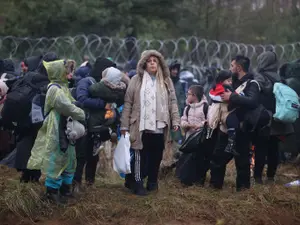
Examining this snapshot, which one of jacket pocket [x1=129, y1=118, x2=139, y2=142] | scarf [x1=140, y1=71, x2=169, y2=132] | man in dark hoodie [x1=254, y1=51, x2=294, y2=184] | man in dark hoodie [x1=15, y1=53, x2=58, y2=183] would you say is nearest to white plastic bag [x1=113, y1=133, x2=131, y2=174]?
jacket pocket [x1=129, y1=118, x2=139, y2=142]

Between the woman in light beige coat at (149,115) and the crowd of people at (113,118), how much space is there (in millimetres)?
12

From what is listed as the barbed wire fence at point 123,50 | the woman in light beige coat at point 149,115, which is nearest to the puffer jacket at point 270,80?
the woman in light beige coat at point 149,115

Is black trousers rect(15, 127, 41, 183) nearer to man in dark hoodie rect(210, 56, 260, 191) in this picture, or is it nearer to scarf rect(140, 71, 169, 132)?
scarf rect(140, 71, 169, 132)

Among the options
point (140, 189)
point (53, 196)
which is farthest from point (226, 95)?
point (53, 196)

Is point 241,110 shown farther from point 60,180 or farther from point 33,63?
point 33,63

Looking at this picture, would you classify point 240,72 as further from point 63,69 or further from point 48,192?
point 48,192

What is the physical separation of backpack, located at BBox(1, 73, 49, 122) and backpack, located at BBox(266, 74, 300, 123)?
3127mm

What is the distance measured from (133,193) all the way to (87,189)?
1.89ft

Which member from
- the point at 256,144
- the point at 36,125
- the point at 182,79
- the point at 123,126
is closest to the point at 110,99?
the point at 123,126

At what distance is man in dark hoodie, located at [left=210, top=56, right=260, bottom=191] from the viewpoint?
22.4 ft

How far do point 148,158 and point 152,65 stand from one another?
117 cm

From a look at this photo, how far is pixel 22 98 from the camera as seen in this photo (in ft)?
21.2

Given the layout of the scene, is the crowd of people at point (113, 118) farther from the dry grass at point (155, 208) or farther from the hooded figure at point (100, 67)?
the dry grass at point (155, 208)

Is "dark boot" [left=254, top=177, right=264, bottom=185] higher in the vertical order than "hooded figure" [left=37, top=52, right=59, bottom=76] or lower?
lower
